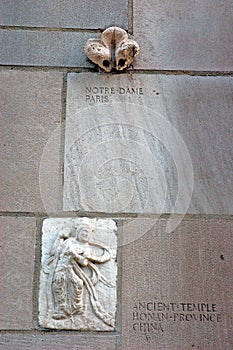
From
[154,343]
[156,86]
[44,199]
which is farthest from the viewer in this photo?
[156,86]

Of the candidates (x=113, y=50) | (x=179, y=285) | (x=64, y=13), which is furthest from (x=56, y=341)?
(x=64, y=13)

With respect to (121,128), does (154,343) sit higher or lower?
lower

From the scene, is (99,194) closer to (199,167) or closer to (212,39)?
(199,167)

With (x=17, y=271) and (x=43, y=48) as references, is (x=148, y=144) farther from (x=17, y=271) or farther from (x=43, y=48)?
(x=17, y=271)

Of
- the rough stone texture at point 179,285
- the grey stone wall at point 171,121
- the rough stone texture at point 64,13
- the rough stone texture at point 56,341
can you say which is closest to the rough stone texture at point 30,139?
the grey stone wall at point 171,121

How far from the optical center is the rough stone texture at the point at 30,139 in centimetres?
319

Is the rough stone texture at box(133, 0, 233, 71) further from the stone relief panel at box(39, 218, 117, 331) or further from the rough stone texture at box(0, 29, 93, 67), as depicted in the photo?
the stone relief panel at box(39, 218, 117, 331)

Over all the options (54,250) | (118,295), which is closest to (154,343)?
(118,295)

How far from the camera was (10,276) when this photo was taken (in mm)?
3049

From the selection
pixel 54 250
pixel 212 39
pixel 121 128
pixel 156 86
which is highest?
pixel 212 39

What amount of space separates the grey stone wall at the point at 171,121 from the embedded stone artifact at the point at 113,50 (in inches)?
3.7

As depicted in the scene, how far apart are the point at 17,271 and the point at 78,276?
1.05 ft

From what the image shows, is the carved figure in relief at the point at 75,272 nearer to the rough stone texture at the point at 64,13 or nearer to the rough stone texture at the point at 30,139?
the rough stone texture at the point at 30,139

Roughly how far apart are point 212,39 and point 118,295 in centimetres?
157
